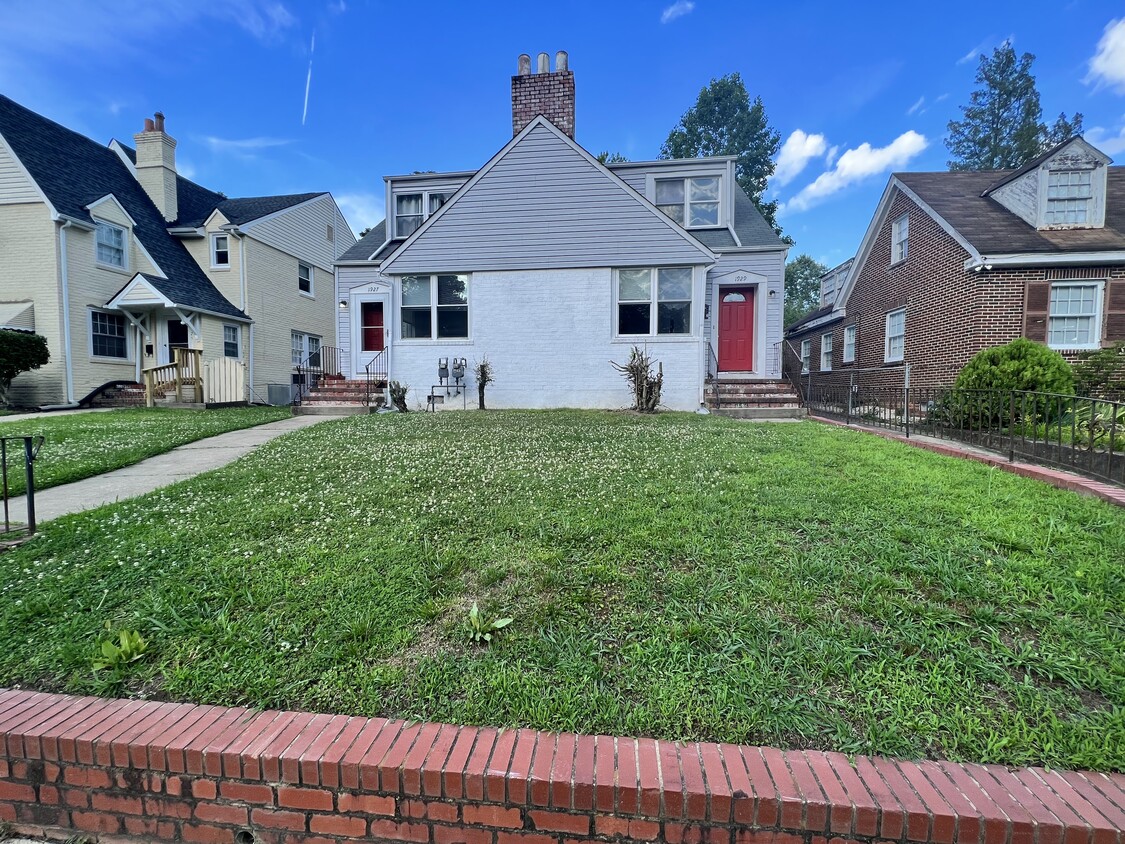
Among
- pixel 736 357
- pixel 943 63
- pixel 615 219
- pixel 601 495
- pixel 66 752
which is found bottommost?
pixel 66 752

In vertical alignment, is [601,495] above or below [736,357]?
below

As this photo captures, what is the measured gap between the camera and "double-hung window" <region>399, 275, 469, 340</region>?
1271 centimetres

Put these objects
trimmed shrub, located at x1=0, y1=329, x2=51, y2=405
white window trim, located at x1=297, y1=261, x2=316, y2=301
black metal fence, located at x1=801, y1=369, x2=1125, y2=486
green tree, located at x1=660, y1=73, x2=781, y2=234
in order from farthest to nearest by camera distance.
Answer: green tree, located at x1=660, y1=73, x2=781, y2=234
white window trim, located at x1=297, y1=261, x2=316, y2=301
trimmed shrub, located at x1=0, y1=329, x2=51, y2=405
black metal fence, located at x1=801, y1=369, x2=1125, y2=486

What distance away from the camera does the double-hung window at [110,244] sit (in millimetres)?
15828

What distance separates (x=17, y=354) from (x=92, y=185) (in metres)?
6.53

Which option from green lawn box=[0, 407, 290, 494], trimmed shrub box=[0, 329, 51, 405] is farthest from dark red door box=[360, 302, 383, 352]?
trimmed shrub box=[0, 329, 51, 405]

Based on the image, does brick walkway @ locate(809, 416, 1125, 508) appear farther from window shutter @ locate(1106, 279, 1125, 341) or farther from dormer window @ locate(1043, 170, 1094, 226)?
dormer window @ locate(1043, 170, 1094, 226)

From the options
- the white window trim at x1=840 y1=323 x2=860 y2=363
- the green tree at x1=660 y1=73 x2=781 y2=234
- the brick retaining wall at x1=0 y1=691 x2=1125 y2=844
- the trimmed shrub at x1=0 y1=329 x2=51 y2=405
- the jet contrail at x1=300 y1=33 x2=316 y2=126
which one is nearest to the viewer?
the brick retaining wall at x1=0 y1=691 x2=1125 y2=844

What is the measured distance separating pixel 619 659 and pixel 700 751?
0.51 meters

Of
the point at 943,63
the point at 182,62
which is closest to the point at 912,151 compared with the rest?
the point at 943,63

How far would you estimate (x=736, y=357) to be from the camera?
13.9 meters

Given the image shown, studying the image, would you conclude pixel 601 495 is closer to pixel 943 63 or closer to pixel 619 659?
pixel 619 659

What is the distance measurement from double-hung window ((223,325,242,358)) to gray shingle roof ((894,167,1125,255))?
866 inches

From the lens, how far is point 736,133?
35188mm
